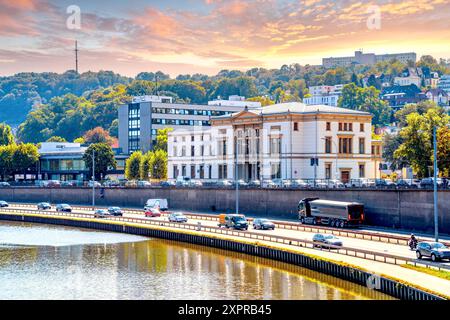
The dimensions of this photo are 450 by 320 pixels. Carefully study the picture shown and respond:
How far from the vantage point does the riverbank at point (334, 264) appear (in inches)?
2376

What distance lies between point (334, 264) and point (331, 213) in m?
35.0

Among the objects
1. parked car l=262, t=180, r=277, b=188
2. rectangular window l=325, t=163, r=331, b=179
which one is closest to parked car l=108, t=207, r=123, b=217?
parked car l=262, t=180, r=277, b=188

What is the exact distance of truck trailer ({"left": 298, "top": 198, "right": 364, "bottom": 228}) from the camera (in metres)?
106

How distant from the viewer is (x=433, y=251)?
2857 inches

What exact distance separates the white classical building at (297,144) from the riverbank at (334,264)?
32121mm

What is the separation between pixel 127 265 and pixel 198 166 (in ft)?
241

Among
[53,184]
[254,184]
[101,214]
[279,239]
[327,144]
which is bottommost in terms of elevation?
[279,239]

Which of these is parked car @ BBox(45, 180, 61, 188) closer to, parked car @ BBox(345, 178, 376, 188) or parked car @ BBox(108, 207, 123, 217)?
parked car @ BBox(108, 207, 123, 217)

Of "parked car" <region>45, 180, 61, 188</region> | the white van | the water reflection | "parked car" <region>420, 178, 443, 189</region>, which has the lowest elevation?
the water reflection

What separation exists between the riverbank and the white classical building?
3212cm

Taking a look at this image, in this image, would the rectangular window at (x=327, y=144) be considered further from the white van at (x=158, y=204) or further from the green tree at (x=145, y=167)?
the green tree at (x=145, y=167)

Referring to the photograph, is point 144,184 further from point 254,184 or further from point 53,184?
point 53,184

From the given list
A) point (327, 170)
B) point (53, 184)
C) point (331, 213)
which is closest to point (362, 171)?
point (327, 170)
